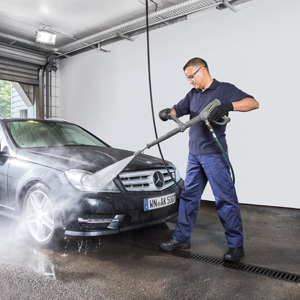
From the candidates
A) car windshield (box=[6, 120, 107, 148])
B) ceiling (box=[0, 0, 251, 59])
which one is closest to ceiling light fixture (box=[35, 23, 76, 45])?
ceiling (box=[0, 0, 251, 59])

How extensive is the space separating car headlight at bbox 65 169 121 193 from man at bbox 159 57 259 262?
72 centimetres

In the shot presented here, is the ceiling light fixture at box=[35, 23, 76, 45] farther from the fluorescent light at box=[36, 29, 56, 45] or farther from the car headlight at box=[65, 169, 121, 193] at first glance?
the car headlight at box=[65, 169, 121, 193]

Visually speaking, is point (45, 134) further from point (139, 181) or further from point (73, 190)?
point (139, 181)

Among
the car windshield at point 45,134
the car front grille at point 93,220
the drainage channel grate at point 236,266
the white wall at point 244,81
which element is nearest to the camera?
the drainage channel grate at point 236,266


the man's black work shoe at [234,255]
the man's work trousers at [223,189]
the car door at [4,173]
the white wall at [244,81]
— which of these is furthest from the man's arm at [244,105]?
the white wall at [244,81]

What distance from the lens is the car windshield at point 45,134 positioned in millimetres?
3432

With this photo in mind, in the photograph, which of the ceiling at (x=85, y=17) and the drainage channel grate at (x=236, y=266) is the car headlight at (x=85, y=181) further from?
the ceiling at (x=85, y=17)

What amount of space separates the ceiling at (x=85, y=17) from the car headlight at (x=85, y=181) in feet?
11.8

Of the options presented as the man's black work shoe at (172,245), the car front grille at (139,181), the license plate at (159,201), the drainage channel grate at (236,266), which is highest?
the car front grille at (139,181)

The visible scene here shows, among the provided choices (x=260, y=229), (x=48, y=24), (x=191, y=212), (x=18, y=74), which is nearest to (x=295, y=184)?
(x=260, y=229)

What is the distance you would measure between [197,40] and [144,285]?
15.4 feet

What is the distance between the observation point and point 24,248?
111 inches

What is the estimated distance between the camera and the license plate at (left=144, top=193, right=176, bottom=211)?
9.11ft

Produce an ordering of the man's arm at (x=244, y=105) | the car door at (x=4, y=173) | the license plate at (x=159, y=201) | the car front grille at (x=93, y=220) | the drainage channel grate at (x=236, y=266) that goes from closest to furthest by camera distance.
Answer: the drainage channel grate at (x=236, y=266), the man's arm at (x=244, y=105), the car front grille at (x=93, y=220), the license plate at (x=159, y=201), the car door at (x=4, y=173)
